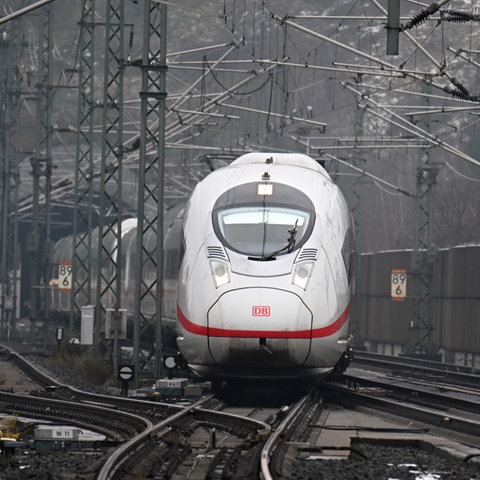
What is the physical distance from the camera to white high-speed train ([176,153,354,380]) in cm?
2369

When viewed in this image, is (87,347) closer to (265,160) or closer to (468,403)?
(265,160)

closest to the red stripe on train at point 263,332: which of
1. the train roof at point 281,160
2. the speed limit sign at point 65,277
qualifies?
the train roof at point 281,160

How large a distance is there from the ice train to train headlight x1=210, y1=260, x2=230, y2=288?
2cm

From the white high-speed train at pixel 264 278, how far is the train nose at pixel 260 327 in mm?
15

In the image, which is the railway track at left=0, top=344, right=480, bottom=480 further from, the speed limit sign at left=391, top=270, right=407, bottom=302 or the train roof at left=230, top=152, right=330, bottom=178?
the speed limit sign at left=391, top=270, right=407, bottom=302

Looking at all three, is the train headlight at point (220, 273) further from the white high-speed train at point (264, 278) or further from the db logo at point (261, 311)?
the db logo at point (261, 311)

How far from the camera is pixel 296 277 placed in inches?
947

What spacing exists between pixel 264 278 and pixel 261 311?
1.74 feet

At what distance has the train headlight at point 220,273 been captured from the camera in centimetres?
2397

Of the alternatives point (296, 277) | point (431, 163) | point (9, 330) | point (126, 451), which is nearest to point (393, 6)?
point (296, 277)

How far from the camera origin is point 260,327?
23.5 meters

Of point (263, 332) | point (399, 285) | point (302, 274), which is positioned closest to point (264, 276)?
point (302, 274)

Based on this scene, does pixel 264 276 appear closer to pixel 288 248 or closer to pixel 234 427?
pixel 288 248

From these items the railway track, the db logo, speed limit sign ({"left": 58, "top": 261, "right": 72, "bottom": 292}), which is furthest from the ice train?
speed limit sign ({"left": 58, "top": 261, "right": 72, "bottom": 292})
